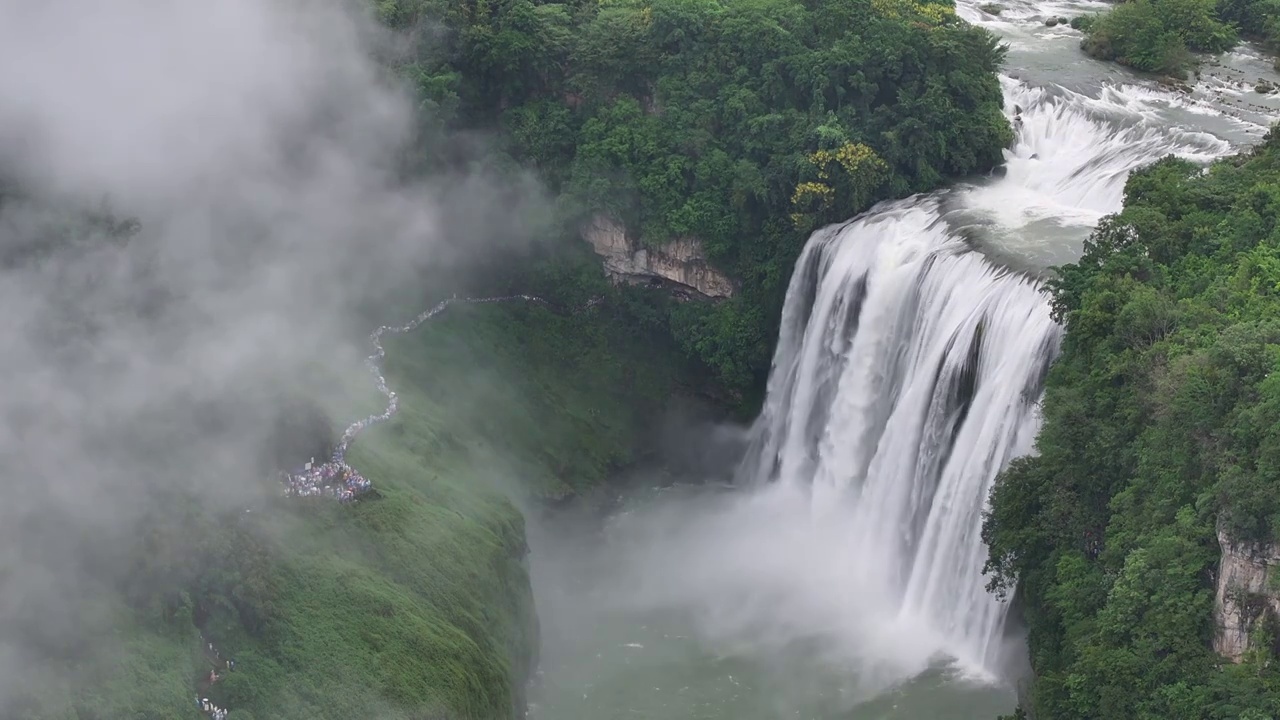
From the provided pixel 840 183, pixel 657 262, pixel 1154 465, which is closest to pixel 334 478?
pixel 657 262

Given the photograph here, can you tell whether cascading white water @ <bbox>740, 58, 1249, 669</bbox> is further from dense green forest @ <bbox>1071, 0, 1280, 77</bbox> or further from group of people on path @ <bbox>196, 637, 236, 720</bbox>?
group of people on path @ <bbox>196, 637, 236, 720</bbox>

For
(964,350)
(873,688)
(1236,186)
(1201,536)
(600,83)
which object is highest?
(600,83)

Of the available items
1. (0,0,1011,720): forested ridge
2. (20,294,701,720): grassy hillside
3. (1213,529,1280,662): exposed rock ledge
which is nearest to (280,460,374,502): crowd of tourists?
(20,294,701,720): grassy hillside

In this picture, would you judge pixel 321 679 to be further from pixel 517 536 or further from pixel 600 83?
pixel 600 83

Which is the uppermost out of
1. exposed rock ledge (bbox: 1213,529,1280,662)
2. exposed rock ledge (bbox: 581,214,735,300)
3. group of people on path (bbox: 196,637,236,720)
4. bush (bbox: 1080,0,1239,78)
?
bush (bbox: 1080,0,1239,78)

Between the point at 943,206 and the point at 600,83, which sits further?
the point at 600,83

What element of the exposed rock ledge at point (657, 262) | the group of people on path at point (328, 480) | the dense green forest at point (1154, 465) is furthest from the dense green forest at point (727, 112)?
the group of people on path at point (328, 480)

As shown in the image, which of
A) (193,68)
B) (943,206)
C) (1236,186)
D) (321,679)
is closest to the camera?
(321,679)

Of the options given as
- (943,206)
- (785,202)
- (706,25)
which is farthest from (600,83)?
(943,206)
